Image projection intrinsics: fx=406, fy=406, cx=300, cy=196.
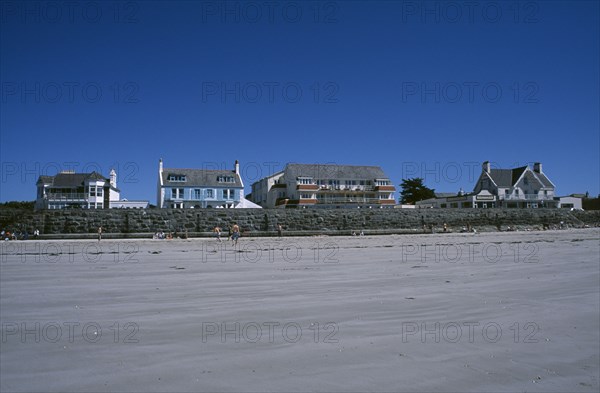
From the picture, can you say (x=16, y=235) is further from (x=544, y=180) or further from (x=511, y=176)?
(x=544, y=180)

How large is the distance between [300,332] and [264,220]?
22.0m

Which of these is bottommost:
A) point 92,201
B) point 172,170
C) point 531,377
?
point 531,377

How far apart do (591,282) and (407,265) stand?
11.0 feet

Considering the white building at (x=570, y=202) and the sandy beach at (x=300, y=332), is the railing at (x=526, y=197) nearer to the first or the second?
the white building at (x=570, y=202)

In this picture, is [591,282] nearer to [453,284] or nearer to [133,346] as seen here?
[453,284]

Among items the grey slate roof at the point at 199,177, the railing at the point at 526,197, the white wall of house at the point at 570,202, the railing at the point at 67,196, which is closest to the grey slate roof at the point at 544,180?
the railing at the point at 526,197

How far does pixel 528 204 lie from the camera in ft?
173

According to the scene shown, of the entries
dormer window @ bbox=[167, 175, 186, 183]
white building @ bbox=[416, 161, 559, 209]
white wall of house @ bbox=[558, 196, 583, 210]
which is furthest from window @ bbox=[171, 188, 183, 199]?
white wall of house @ bbox=[558, 196, 583, 210]

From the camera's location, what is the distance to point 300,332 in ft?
13.6

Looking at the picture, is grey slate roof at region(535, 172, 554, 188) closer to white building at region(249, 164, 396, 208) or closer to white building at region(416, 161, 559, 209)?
white building at region(416, 161, 559, 209)

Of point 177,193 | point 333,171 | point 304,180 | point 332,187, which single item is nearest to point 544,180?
point 333,171

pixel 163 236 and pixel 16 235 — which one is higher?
pixel 16 235

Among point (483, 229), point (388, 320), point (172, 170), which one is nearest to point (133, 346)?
point (388, 320)

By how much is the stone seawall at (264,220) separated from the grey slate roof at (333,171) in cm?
2250
